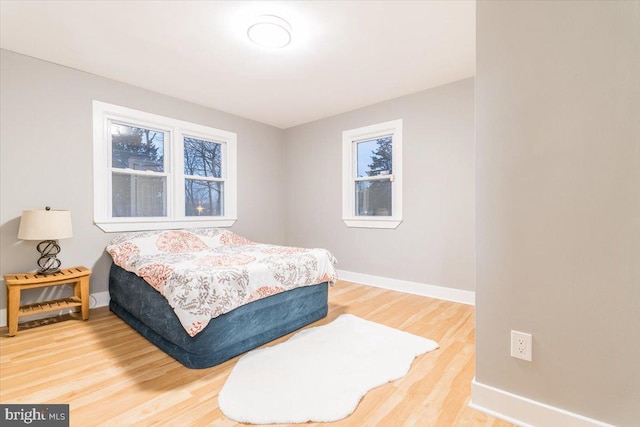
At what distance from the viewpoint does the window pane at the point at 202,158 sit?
3918 mm

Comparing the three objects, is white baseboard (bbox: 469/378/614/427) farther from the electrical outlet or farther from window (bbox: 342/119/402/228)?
window (bbox: 342/119/402/228)

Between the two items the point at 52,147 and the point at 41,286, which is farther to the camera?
the point at 52,147

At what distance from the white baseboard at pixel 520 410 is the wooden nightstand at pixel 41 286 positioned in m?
3.28

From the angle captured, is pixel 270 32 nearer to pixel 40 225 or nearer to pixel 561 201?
pixel 561 201

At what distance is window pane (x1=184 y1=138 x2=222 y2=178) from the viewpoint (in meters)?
3.92

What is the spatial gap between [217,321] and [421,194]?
9.00 ft

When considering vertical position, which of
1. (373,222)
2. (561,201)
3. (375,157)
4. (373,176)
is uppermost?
(375,157)

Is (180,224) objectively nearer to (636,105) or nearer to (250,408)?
(250,408)

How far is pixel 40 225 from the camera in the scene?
247 centimetres

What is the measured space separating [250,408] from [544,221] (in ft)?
5.58

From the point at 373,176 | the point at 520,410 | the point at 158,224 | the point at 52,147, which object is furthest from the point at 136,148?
the point at 520,410

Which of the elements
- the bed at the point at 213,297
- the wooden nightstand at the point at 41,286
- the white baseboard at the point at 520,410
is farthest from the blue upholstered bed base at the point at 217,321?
the white baseboard at the point at 520,410

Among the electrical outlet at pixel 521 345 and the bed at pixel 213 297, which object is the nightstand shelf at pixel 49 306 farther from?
the electrical outlet at pixel 521 345

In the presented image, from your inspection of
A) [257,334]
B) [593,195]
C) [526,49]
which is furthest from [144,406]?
[526,49]
